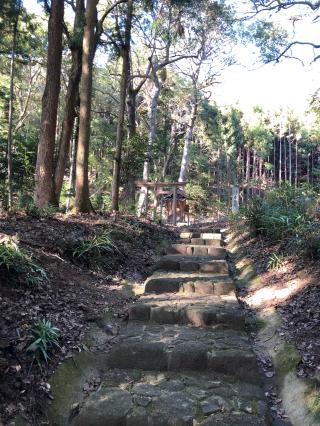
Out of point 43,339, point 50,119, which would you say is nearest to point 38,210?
point 50,119

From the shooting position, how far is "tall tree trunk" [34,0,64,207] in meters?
8.20

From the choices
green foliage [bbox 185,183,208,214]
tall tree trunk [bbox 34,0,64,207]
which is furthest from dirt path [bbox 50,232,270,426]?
green foliage [bbox 185,183,208,214]

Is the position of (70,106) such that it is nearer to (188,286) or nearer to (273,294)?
(188,286)

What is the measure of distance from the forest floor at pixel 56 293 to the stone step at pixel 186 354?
431 millimetres

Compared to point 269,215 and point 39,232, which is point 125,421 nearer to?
point 39,232

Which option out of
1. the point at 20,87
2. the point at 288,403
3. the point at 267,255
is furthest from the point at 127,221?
the point at 20,87

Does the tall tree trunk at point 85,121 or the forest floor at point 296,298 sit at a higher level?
the tall tree trunk at point 85,121

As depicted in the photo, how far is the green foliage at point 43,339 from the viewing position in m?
3.15

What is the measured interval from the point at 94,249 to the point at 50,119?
3.53m

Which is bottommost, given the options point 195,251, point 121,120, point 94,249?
point 195,251

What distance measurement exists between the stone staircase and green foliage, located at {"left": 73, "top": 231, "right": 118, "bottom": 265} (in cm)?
104

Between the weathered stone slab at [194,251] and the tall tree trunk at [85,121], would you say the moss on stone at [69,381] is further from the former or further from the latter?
the tall tree trunk at [85,121]

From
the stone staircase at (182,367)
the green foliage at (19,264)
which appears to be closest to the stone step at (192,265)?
the stone staircase at (182,367)

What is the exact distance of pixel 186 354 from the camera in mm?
3686
